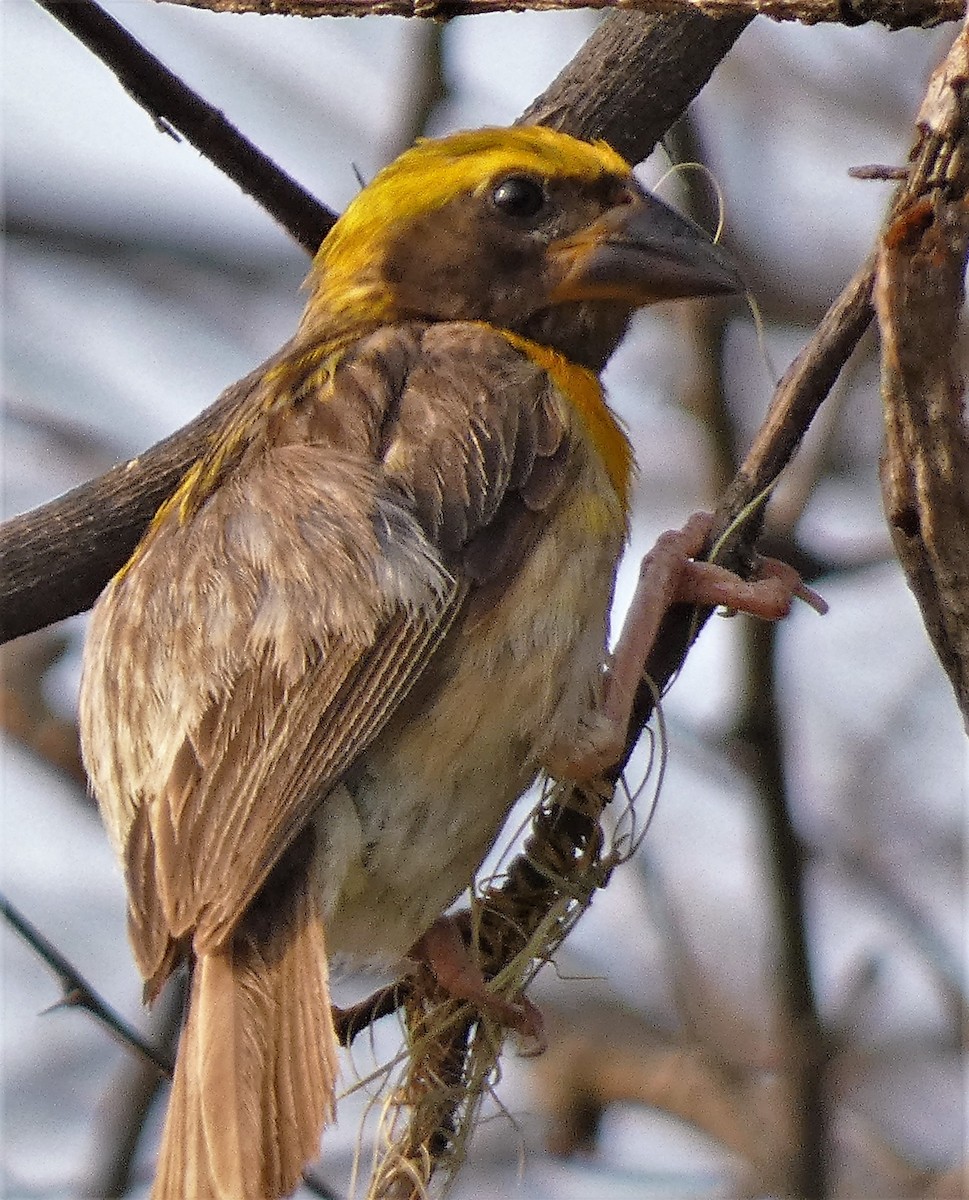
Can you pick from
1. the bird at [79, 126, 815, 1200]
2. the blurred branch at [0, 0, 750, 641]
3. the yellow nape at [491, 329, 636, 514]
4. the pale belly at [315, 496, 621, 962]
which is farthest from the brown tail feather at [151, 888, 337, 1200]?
the yellow nape at [491, 329, 636, 514]

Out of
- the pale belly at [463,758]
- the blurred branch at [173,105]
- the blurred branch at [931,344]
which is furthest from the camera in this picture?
the blurred branch at [173,105]

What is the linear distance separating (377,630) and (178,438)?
3.14ft

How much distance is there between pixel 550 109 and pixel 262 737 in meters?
1.61

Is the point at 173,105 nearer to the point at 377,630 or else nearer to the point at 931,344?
the point at 377,630

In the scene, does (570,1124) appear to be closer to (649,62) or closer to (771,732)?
(771,732)

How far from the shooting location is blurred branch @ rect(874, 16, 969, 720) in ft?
7.47

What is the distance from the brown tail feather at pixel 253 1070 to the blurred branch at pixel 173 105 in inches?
56.5

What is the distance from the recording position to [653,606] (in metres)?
3.50

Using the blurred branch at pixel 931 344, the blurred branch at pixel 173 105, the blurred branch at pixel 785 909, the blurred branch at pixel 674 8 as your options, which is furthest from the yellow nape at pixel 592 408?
the blurred branch at pixel 931 344

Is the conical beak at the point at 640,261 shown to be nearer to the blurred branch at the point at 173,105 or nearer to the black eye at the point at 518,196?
the black eye at the point at 518,196

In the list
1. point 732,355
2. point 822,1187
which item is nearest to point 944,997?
point 822,1187

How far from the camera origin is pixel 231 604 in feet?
11.0

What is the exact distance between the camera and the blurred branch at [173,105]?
352 cm

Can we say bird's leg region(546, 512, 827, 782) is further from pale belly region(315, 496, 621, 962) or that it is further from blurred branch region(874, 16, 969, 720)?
blurred branch region(874, 16, 969, 720)
